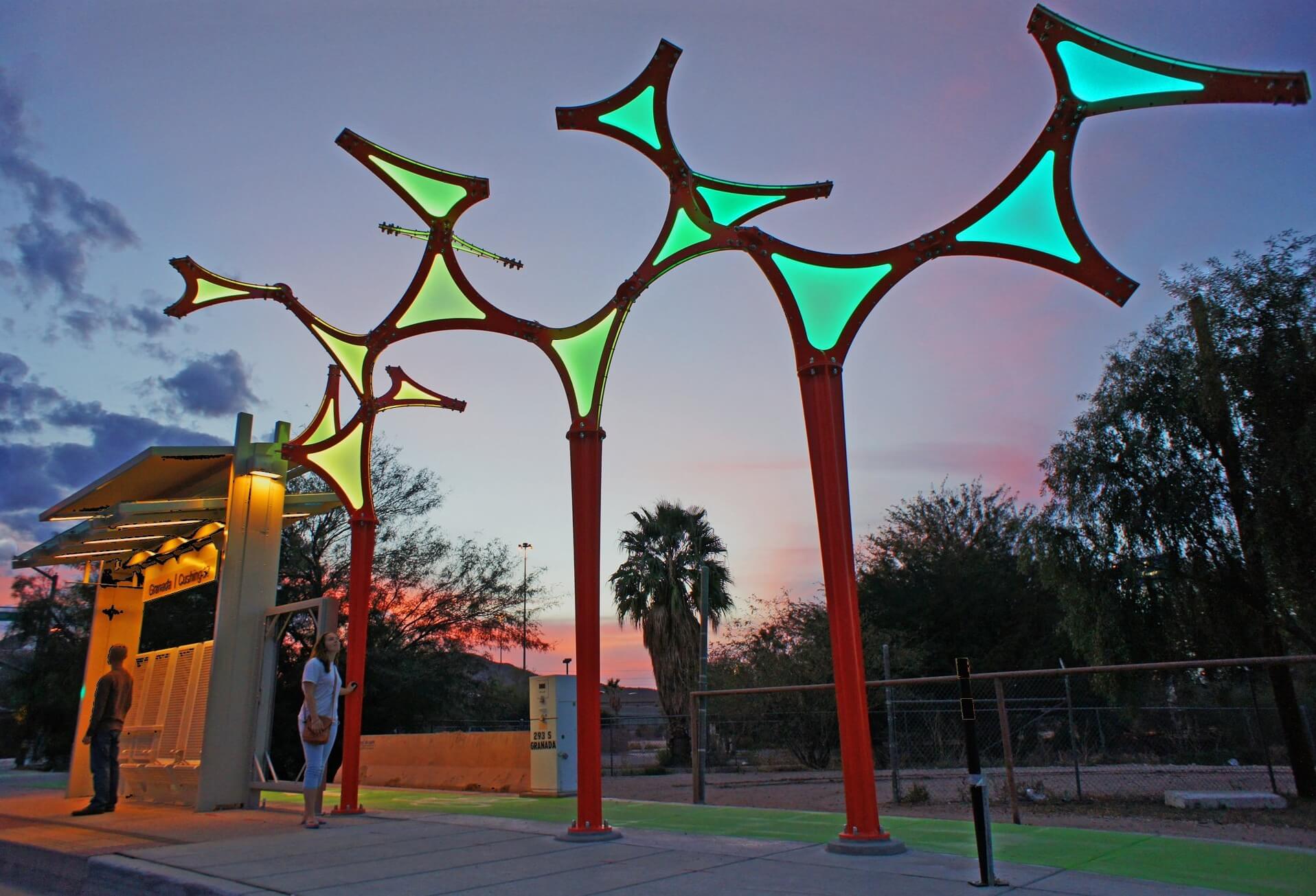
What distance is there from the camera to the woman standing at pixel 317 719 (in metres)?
8.30

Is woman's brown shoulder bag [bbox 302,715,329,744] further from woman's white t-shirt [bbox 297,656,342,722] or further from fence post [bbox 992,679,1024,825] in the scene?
fence post [bbox 992,679,1024,825]

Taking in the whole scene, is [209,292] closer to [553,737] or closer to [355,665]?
[355,665]

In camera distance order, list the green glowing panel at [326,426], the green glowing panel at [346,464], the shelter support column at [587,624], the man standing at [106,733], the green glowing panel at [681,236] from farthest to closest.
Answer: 1. the green glowing panel at [326,426]
2. the green glowing panel at [346,464]
3. the man standing at [106,733]
4. the green glowing panel at [681,236]
5. the shelter support column at [587,624]

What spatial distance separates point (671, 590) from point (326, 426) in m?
20.7

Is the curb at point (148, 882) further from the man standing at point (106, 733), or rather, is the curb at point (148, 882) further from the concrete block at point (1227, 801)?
the concrete block at point (1227, 801)

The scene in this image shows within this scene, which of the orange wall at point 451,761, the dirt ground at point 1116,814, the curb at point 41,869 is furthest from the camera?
the orange wall at point 451,761

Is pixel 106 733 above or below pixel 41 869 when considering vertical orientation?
above

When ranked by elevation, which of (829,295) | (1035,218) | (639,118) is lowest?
(829,295)

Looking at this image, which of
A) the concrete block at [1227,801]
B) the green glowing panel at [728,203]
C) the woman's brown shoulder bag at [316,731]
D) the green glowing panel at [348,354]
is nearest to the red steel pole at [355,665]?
the woman's brown shoulder bag at [316,731]

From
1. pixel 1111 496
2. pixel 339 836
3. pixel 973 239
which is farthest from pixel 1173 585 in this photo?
pixel 339 836

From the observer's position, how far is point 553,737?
39.7 ft

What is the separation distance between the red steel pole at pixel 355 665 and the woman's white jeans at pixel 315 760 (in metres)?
0.55

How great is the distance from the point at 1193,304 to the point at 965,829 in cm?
1103

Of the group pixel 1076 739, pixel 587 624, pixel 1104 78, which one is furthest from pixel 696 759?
pixel 1104 78
